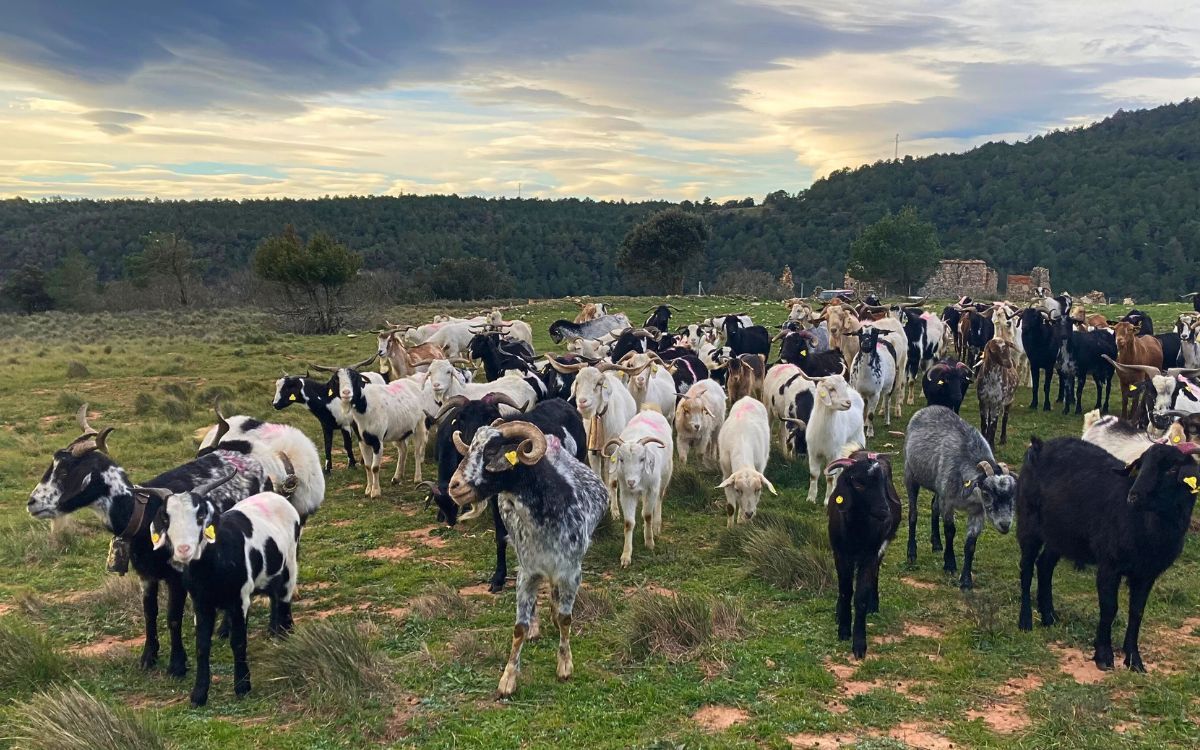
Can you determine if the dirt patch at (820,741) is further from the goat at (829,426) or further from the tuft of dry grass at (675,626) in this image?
the goat at (829,426)

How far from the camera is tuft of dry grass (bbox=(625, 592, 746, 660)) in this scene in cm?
611

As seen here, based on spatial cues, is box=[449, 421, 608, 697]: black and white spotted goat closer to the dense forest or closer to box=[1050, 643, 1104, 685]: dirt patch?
box=[1050, 643, 1104, 685]: dirt patch

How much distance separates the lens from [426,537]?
9.46 metres

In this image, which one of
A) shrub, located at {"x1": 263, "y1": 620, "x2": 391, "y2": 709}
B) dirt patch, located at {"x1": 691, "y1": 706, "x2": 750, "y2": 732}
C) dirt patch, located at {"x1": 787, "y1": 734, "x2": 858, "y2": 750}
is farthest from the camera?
shrub, located at {"x1": 263, "y1": 620, "x2": 391, "y2": 709}

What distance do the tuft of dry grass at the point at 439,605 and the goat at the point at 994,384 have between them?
380 inches

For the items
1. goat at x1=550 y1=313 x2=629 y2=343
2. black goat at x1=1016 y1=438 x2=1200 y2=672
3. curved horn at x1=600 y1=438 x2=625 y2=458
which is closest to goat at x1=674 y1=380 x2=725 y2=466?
curved horn at x1=600 y1=438 x2=625 y2=458

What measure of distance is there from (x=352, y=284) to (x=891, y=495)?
38.9 metres

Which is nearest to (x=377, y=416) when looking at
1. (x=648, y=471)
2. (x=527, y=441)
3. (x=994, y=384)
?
(x=648, y=471)

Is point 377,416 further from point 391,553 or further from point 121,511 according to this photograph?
point 121,511

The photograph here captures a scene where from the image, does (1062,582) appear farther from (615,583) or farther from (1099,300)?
(1099,300)

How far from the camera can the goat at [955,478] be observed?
289 inches

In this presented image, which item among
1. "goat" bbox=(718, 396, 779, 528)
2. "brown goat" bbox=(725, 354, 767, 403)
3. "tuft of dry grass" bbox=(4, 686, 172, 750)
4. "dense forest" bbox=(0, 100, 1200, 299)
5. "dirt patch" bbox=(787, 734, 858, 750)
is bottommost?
"dirt patch" bbox=(787, 734, 858, 750)

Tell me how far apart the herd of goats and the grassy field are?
0.90 ft

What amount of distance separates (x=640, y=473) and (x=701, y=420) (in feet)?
10.4
